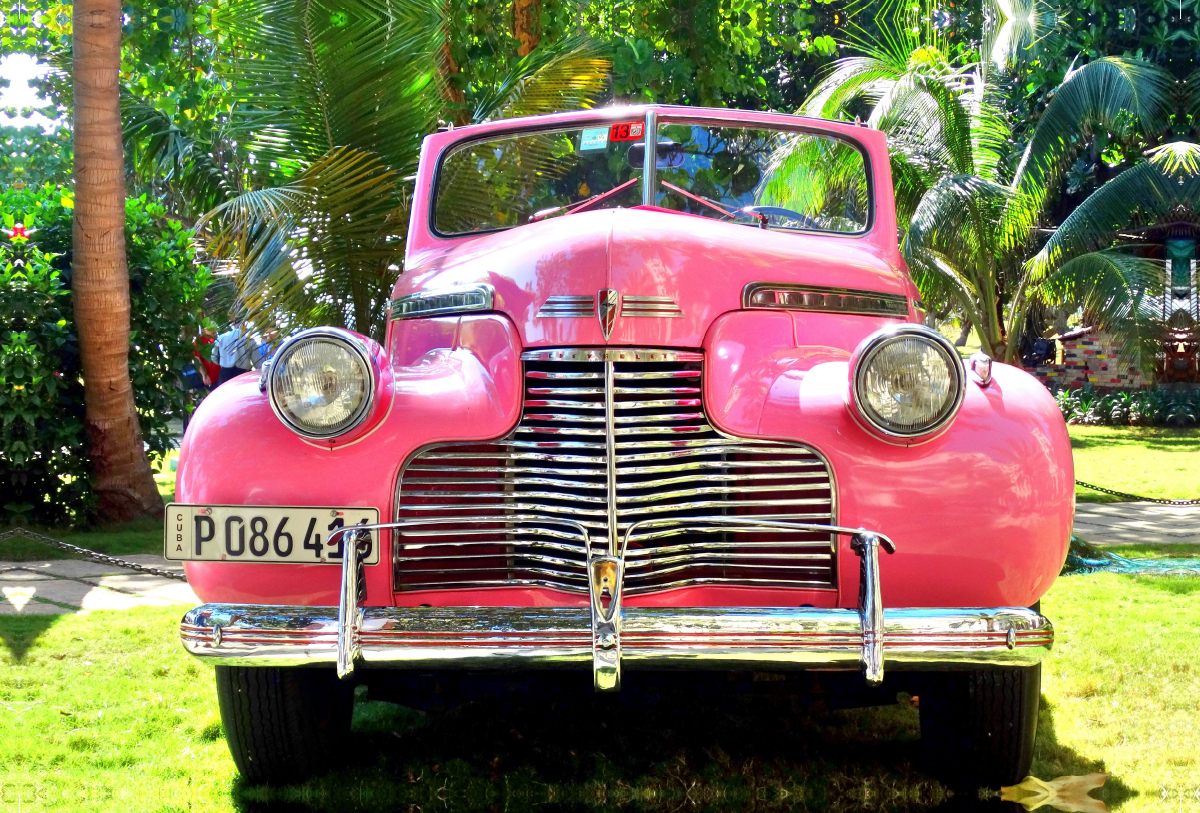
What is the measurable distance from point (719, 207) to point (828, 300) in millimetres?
675

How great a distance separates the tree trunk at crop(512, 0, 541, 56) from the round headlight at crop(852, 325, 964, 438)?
25.2 feet

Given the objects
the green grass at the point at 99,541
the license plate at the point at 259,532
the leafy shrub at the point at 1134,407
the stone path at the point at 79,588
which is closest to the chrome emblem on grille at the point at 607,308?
the license plate at the point at 259,532

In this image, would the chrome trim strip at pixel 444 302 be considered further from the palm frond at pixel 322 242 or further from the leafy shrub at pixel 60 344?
the leafy shrub at pixel 60 344

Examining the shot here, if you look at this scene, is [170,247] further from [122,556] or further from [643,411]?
[643,411]

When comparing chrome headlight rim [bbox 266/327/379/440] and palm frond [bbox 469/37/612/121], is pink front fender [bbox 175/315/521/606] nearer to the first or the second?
chrome headlight rim [bbox 266/327/379/440]

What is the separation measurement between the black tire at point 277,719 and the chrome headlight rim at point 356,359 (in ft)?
1.95

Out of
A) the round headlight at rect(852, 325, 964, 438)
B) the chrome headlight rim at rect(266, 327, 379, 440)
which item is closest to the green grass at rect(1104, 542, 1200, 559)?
the round headlight at rect(852, 325, 964, 438)

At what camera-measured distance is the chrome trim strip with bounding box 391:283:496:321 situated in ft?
10.1

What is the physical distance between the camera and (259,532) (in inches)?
101

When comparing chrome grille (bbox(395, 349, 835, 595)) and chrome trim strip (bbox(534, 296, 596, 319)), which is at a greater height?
chrome trim strip (bbox(534, 296, 596, 319))

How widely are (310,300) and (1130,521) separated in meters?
5.78

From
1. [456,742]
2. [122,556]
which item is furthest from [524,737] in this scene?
[122,556]

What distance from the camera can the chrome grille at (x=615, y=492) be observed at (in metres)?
2.62

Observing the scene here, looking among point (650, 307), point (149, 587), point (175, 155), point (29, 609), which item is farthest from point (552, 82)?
point (650, 307)
